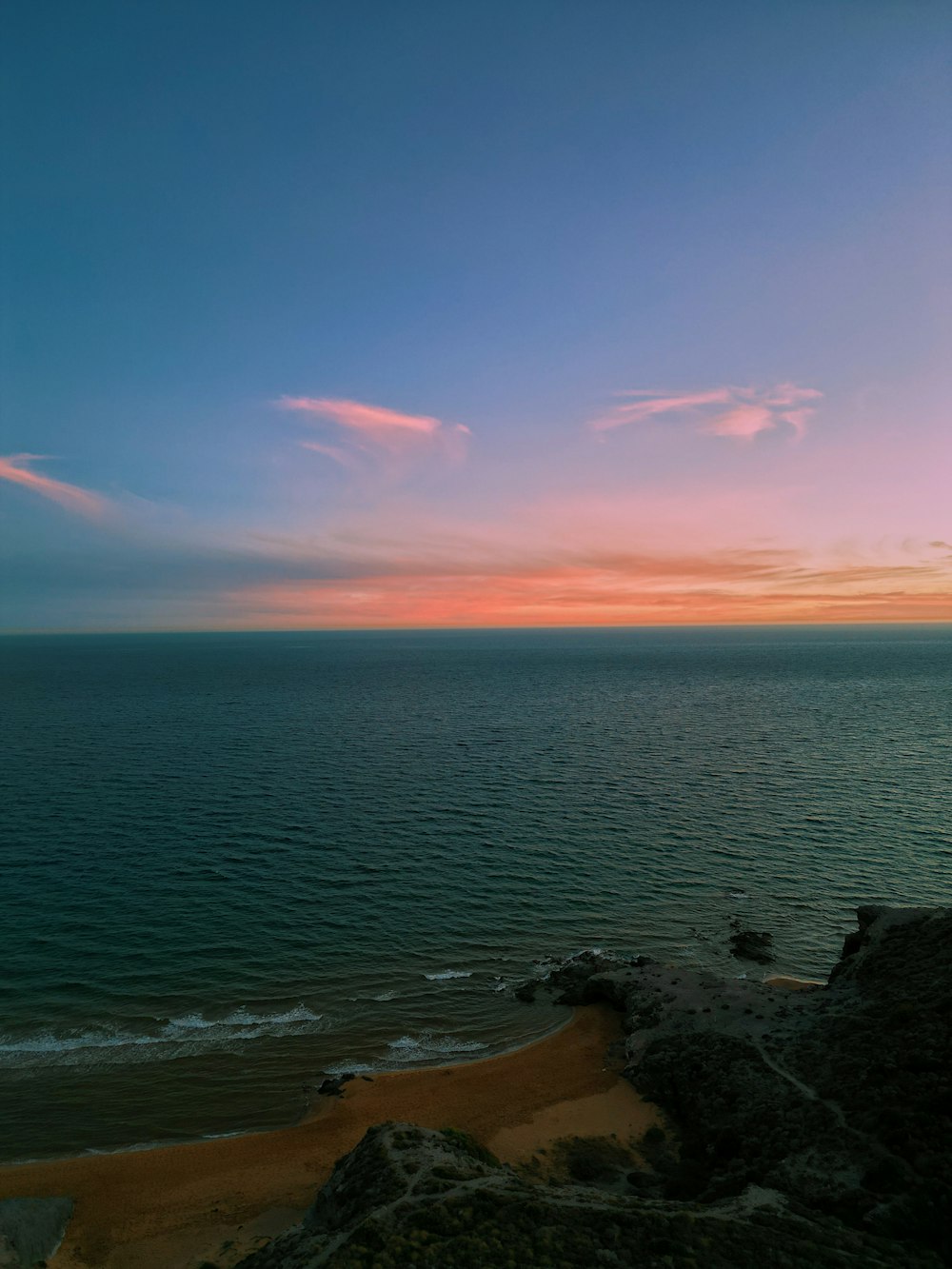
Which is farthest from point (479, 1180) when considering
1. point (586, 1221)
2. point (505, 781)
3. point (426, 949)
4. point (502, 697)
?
point (502, 697)

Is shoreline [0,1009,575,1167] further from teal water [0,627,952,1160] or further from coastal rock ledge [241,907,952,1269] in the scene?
coastal rock ledge [241,907,952,1269]

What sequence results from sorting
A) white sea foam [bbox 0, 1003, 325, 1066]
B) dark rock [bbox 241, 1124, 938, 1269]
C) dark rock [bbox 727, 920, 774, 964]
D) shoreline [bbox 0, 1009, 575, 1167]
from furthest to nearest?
dark rock [bbox 727, 920, 774, 964] → white sea foam [bbox 0, 1003, 325, 1066] → shoreline [bbox 0, 1009, 575, 1167] → dark rock [bbox 241, 1124, 938, 1269]

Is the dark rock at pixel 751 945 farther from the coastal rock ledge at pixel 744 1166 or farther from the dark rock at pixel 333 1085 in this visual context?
the dark rock at pixel 333 1085

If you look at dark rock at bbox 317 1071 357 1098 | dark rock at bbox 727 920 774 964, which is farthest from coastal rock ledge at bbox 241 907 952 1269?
dark rock at bbox 727 920 774 964

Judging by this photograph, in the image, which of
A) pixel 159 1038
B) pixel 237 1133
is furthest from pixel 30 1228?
pixel 159 1038

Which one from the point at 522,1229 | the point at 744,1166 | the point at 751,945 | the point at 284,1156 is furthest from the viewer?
the point at 751,945

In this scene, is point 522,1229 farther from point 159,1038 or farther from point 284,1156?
point 159,1038
